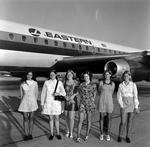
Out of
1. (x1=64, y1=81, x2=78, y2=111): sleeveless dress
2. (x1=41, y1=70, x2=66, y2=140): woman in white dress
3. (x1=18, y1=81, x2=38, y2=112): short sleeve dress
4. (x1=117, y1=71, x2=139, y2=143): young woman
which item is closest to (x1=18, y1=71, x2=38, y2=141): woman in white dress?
(x1=18, y1=81, x2=38, y2=112): short sleeve dress

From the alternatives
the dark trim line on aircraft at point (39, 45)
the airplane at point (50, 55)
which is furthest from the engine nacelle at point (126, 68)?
the dark trim line on aircraft at point (39, 45)

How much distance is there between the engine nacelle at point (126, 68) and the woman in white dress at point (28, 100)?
18.0 feet

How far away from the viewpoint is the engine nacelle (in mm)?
8620

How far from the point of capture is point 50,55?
1031 centimetres

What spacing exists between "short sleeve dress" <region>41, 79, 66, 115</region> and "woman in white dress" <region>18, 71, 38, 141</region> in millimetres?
220

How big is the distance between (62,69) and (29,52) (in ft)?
8.54

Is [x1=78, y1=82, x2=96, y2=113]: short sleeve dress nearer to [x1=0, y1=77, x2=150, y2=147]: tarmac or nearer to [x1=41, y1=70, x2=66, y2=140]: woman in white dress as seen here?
[x1=41, y1=70, x2=66, y2=140]: woman in white dress

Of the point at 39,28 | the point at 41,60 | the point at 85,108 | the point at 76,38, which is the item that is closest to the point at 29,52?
the point at 41,60

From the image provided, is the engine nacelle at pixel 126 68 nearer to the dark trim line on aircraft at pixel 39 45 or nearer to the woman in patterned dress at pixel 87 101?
the dark trim line on aircraft at pixel 39 45

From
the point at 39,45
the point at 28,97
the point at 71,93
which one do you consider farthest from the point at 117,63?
the point at 28,97

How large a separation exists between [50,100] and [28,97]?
467 mm

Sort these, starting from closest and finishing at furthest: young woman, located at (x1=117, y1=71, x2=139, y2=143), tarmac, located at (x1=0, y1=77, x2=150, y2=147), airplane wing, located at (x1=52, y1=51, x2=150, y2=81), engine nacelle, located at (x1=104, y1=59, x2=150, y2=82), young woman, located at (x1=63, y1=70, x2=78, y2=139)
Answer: tarmac, located at (x1=0, y1=77, x2=150, y2=147), young woman, located at (x1=117, y1=71, x2=139, y2=143), young woman, located at (x1=63, y1=70, x2=78, y2=139), engine nacelle, located at (x1=104, y1=59, x2=150, y2=82), airplane wing, located at (x1=52, y1=51, x2=150, y2=81)

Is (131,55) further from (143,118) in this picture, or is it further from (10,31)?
(10,31)

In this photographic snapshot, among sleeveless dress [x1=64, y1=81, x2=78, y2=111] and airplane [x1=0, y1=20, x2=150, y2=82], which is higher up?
airplane [x1=0, y1=20, x2=150, y2=82]
